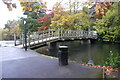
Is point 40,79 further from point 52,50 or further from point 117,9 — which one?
point 52,50

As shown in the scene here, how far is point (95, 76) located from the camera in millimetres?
3068

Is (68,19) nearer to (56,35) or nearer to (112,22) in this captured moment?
(56,35)

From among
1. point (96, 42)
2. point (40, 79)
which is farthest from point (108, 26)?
point (40, 79)

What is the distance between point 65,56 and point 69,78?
1152mm

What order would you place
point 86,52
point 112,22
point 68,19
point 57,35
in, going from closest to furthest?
point 112,22, point 86,52, point 57,35, point 68,19

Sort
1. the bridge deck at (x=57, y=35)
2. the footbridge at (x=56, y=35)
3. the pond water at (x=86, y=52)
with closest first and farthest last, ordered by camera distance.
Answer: the pond water at (x=86, y=52) → the footbridge at (x=56, y=35) → the bridge deck at (x=57, y=35)

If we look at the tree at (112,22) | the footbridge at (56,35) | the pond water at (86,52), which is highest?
the tree at (112,22)

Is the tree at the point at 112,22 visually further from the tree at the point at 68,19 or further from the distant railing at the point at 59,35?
the distant railing at the point at 59,35

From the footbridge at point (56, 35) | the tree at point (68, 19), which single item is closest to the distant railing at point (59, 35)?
the footbridge at point (56, 35)

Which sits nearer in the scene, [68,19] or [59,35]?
[59,35]

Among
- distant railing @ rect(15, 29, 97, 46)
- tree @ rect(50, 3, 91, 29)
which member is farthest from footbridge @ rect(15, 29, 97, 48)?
tree @ rect(50, 3, 91, 29)

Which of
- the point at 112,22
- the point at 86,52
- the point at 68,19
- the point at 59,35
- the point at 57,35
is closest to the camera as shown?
the point at 112,22

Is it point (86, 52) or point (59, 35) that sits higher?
point (59, 35)

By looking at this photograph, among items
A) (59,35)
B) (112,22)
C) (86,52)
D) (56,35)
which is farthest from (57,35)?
(112,22)
